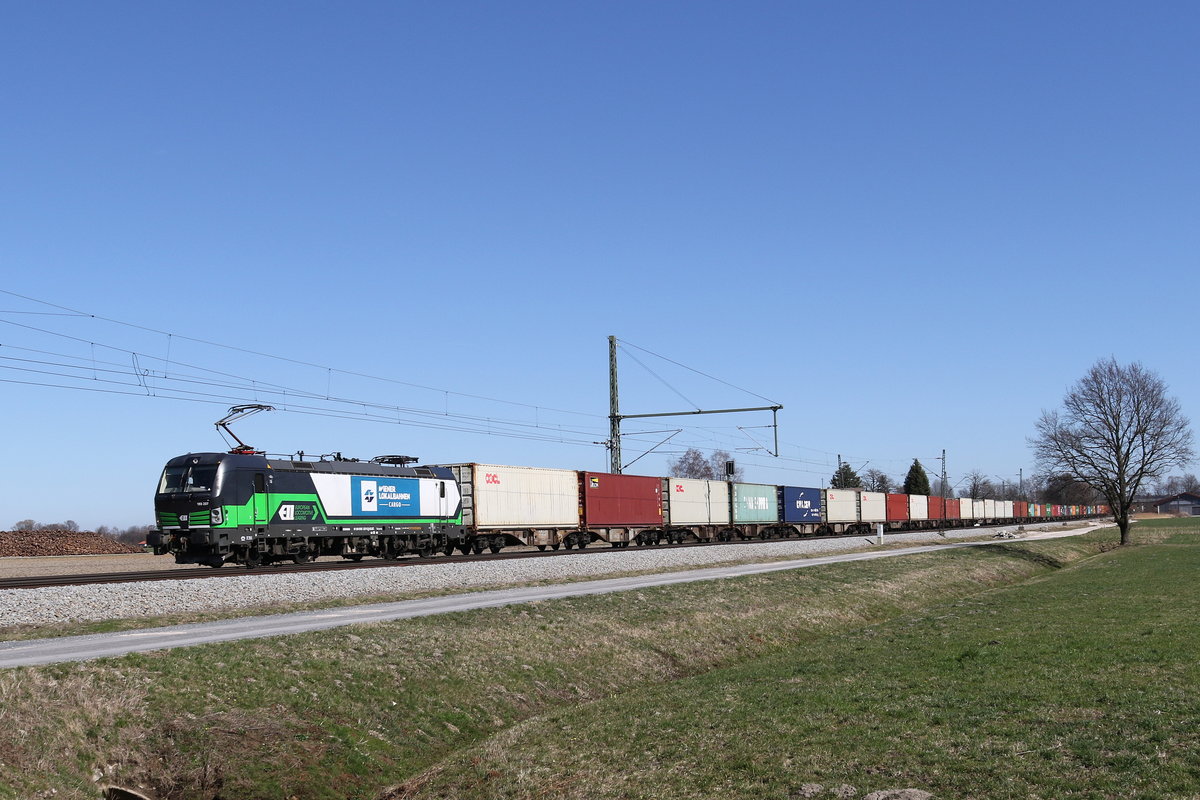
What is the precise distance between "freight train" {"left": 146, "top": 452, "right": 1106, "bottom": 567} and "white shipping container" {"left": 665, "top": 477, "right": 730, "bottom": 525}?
2.8 inches

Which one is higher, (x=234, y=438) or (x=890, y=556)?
(x=234, y=438)

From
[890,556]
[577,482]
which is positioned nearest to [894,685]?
[890,556]

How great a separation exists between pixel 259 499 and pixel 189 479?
97.8 inches

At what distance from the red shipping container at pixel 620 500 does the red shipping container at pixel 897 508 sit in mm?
38941

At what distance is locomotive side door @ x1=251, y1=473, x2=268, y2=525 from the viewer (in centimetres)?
3509

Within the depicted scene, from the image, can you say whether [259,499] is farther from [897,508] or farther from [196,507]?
[897,508]

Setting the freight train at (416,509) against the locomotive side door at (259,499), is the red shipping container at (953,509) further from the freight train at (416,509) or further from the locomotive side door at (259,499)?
the locomotive side door at (259,499)

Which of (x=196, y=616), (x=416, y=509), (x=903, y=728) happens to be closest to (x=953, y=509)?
(x=416, y=509)

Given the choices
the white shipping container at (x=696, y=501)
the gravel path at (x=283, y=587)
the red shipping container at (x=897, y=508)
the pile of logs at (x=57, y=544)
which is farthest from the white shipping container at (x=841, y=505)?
the pile of logs at (x=57, y=544)

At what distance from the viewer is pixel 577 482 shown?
53.0m

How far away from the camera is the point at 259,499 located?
35281 millimetres

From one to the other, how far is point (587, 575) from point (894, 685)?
64.2 feet

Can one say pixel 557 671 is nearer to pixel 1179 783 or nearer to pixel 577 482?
pixel 1179 783

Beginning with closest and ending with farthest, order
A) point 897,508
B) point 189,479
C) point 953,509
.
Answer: point 189,479 → point 897,508 → point 953,509
